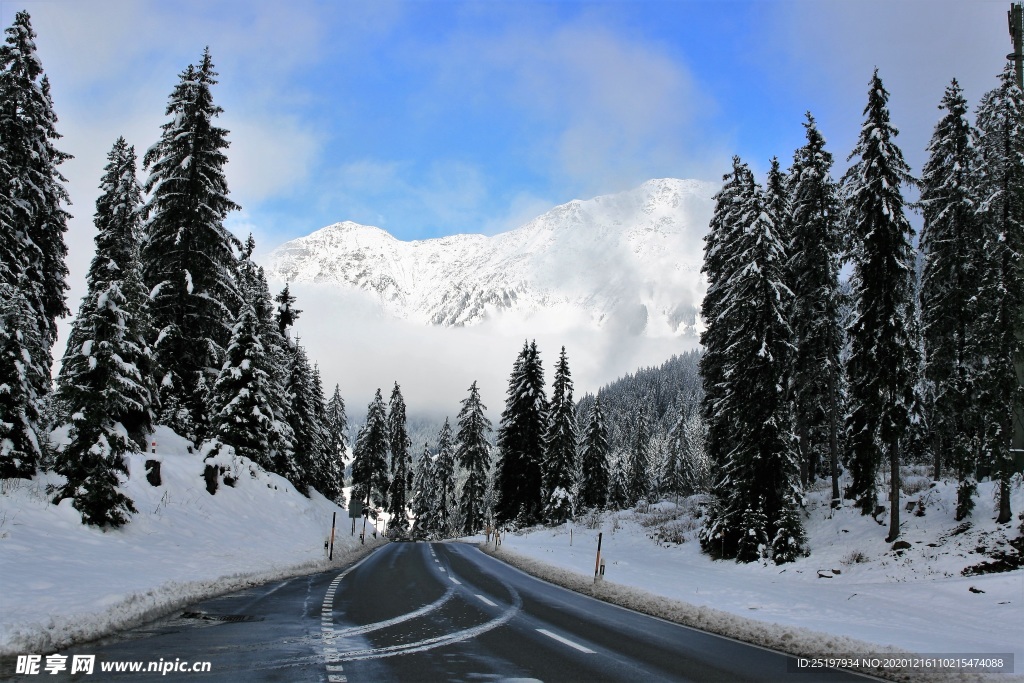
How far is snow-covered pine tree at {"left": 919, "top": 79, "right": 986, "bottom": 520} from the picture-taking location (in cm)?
2136

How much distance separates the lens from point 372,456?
237 ft

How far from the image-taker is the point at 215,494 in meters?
25.3

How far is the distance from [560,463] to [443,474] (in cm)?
3540

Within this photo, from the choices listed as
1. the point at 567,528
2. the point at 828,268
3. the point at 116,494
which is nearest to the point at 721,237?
the point at 828,268

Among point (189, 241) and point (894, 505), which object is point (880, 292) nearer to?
point (894, 505)

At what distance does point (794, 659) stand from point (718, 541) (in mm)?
19889

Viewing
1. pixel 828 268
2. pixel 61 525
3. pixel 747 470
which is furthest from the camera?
pixel 828 268

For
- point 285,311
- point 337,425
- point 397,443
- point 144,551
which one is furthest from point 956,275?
point 397,443

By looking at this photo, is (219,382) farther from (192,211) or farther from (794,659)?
(794,659)

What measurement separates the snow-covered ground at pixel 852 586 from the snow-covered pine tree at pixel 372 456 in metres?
42.3

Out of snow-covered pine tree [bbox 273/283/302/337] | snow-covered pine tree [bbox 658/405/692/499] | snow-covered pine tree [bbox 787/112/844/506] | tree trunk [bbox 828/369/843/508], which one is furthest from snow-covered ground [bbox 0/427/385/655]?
snow-covered pine tree [bbox 658/405/692/499]

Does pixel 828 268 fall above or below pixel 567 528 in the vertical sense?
above

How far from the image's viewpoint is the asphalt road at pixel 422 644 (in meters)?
6.71

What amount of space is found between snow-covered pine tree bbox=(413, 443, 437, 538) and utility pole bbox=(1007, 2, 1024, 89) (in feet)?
255
